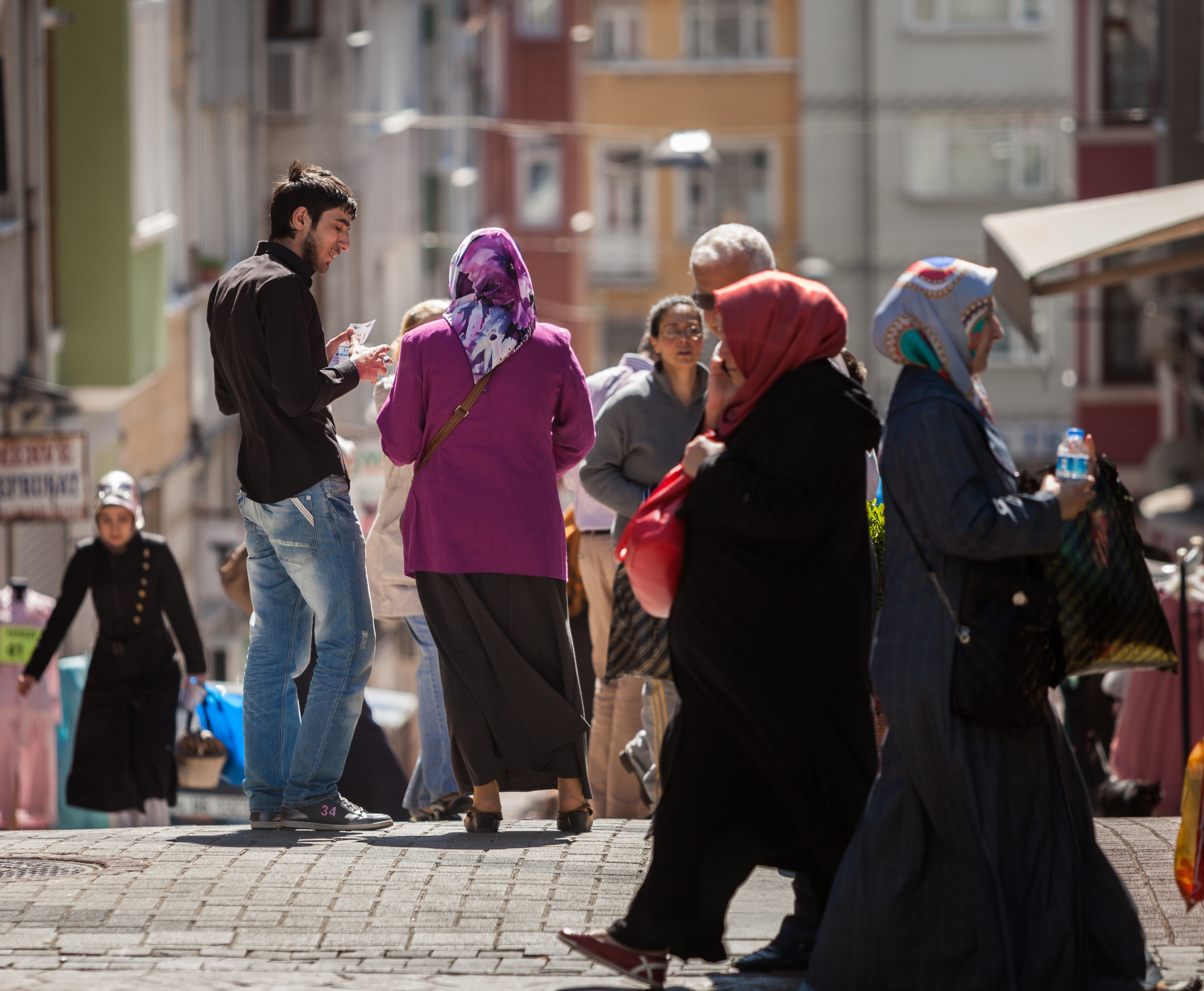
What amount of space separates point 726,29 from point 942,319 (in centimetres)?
3984

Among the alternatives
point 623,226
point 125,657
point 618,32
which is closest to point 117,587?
point 125,657

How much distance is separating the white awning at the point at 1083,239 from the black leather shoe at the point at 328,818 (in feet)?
20.3

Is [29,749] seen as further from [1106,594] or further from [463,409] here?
[1106,594]

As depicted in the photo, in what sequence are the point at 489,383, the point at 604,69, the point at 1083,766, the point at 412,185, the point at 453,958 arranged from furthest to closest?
the point at 604,69, the point at 412,185, the point at 1083,766, the point at 489,383, the point at 453,958

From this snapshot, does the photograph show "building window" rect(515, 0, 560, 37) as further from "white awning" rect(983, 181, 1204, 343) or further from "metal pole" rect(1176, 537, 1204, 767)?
"metal pole" rect(1176, 537, 1204, 767)

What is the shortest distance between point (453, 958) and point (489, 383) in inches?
A: 76.0

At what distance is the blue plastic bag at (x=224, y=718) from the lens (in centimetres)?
945

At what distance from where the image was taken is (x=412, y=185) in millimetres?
31141

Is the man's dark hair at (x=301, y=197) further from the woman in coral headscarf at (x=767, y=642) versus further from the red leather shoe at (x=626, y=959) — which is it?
the red leather shoe at (x=626, y=959)

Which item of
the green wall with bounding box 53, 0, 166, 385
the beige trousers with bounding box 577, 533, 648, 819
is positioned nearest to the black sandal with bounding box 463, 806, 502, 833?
the beige trousers with bounding box 577, 533, 648, 819

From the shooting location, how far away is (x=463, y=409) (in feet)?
22.2

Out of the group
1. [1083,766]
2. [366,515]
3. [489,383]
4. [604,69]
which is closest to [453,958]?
[489,383]

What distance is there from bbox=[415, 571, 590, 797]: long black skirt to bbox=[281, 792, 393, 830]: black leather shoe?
476 millimetres

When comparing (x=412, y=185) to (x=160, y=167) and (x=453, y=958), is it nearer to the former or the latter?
(x=160, y=167)
